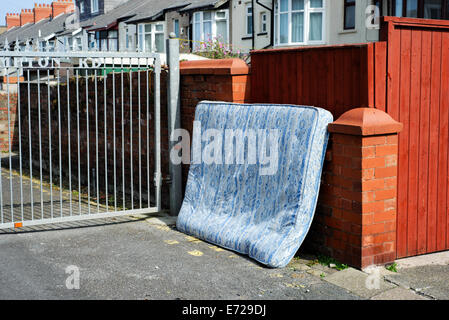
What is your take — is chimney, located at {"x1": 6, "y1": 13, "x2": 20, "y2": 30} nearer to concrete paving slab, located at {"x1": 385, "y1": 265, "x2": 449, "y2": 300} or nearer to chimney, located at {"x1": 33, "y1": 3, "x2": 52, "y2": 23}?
chimney, located at {"x1": 33, "y1": 3, "x2": 52, "y2": 23}

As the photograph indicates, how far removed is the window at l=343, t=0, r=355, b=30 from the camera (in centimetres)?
2017

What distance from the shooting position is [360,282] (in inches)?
176

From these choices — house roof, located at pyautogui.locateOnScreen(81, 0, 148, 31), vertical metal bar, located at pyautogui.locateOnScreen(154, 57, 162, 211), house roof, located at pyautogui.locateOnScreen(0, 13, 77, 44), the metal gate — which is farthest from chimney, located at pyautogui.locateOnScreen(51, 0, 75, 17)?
vertical metal bar, located at pyautogui.locateOnScreen(154, 57, 162, 211)

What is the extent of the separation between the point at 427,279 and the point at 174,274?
6.69ft

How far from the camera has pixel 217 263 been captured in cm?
505

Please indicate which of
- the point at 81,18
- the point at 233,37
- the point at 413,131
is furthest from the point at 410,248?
the point at 81,18

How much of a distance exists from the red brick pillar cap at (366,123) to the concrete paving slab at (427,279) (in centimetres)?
117

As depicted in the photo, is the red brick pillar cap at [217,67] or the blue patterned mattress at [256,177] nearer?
the blue patterned mattress at [256,177]

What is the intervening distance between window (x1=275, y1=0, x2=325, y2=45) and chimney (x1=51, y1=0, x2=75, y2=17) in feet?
115

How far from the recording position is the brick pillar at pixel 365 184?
15.3 feet

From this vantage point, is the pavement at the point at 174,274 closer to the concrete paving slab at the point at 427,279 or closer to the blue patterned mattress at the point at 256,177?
the concrete paving slab at the point at 427,279

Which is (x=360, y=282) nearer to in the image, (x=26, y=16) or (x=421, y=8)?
(x=421, y=8)

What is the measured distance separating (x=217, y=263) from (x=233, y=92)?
1.98m
